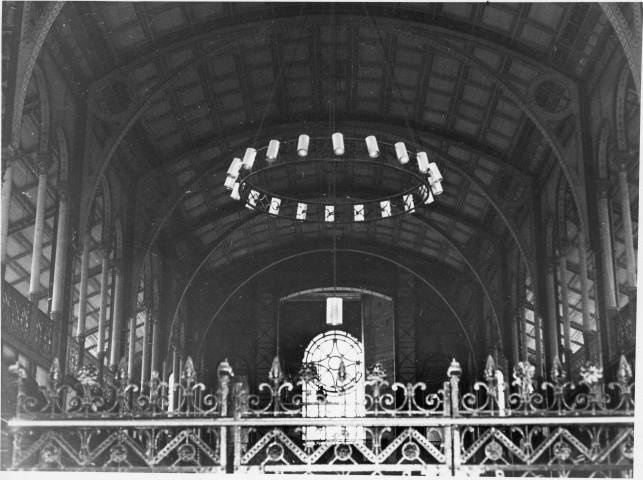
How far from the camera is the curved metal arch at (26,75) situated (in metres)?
11.9

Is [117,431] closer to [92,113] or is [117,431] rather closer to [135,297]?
[92,113]

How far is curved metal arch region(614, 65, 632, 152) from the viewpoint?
15.7 m

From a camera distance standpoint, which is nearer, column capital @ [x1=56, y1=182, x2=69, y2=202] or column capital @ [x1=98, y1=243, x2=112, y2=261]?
column capital @ [x1=56, y1=182, x2=69, y2=202]

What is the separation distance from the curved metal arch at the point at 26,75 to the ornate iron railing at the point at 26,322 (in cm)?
257

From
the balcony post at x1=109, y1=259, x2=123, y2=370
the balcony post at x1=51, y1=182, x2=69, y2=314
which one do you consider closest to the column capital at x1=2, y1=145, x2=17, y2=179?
the balcony post at x1=51, y1=182, x2=69, y2=314

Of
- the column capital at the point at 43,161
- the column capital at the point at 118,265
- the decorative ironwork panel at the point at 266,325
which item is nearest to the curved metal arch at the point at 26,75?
the column capital at the point at 43,161

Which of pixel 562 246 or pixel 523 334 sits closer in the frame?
pixel 562 246

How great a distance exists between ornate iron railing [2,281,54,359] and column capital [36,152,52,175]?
7.52ft

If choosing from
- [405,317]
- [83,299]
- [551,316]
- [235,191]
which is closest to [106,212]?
[83,299]

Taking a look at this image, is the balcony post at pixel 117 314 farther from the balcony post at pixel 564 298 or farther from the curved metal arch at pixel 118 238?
the balcony post at pixel 564 298

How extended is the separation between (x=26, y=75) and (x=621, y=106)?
10.1 m

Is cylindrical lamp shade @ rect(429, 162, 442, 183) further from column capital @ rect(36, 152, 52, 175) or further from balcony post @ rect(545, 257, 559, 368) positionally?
balcony post @ rect(545, 257, 559, 368)

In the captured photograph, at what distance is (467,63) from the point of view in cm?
1794

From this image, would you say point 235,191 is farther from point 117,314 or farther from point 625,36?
point 117,314
